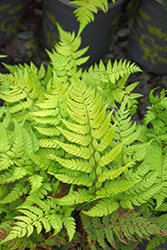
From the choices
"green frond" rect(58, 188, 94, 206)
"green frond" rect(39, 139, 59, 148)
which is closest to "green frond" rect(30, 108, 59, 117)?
"green frond" rect(39, 139, 59, 148)

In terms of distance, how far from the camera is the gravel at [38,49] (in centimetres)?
253

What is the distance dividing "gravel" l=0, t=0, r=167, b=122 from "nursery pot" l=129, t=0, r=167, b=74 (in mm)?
116

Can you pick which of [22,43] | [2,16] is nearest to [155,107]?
[2,16]

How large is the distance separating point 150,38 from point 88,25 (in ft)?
2.14

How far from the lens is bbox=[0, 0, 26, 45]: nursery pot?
2.09 m

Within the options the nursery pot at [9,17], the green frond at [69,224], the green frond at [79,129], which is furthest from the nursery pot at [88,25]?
the green frond at [69,224]

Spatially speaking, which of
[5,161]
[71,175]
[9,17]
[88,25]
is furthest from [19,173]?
[9,17]

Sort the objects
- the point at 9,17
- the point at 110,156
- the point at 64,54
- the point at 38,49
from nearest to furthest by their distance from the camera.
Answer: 1. the point at 110,156
2. the point at 64,54
3. the point at 9,17
4. the point at 38,49

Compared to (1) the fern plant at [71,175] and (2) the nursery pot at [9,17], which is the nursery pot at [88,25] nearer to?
(2) the nursery pot at [9,17]

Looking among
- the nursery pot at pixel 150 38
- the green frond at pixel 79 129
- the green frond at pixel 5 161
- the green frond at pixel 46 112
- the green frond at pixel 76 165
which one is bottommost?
the green frond at pixel 5 161

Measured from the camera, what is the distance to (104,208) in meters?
0.94

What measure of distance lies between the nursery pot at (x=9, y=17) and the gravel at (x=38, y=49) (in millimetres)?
111

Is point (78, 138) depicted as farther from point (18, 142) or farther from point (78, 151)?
point (18, 142)

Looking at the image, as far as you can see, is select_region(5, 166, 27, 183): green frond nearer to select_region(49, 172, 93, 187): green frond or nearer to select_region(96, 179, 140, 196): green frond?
select_region(49, 172, 93, 187): green frond
